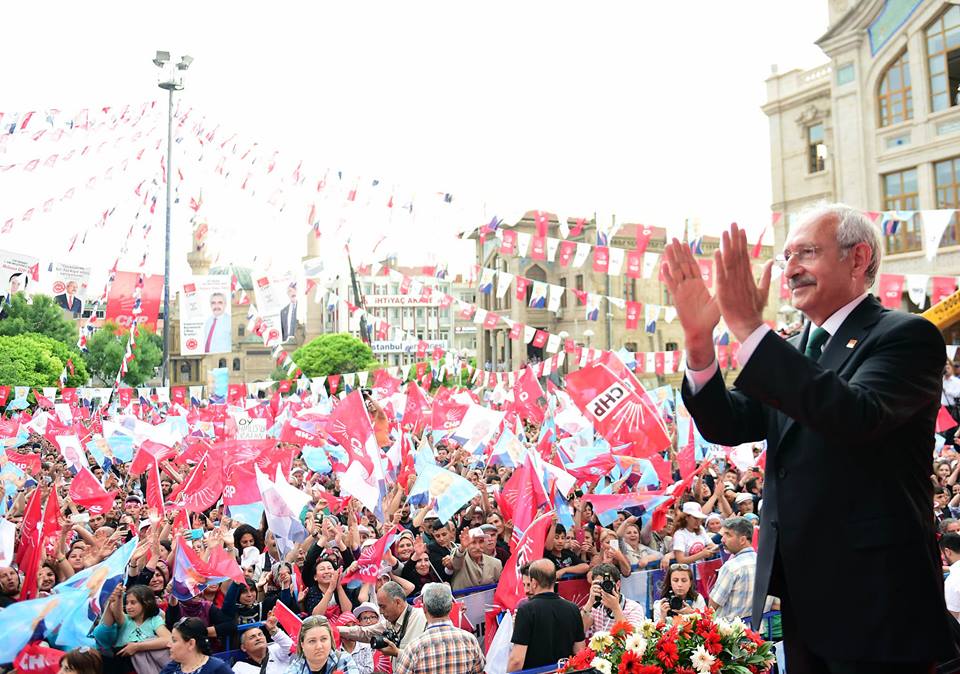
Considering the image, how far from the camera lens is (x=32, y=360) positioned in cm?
5284

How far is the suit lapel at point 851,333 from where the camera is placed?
2.16 meters

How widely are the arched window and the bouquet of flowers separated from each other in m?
31.5

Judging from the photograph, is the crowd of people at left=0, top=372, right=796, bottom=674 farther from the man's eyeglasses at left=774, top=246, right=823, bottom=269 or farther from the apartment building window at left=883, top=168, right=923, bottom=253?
the apartment building window at left=883, top=168, right=923, bottom=253

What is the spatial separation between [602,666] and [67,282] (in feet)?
106

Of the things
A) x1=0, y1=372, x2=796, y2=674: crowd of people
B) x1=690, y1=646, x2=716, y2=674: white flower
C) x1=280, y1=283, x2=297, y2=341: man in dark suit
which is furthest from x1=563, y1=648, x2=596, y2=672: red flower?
x1=280, y1=283, x2=297, y2=341: man in dark suit

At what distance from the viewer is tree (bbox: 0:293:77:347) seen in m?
58.3

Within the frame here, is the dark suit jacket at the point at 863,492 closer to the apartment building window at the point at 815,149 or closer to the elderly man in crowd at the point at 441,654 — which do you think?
the elderly man in crowd at the point at 441,654

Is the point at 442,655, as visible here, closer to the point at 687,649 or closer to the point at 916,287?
the point at 687,649

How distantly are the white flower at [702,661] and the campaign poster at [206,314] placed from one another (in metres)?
22.8

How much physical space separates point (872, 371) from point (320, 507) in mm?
11688

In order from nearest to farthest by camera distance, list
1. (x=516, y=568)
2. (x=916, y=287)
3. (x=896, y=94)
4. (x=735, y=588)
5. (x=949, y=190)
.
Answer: (x=735, y=588) < (x=516, y=568) < (x=916, y=287) < (x=949, y=190) < (x=896, y=94)

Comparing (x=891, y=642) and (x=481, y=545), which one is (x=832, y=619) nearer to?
(x=891, y=642)

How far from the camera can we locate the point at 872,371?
201 centimetres

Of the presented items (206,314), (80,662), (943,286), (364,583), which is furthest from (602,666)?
(943,286)
